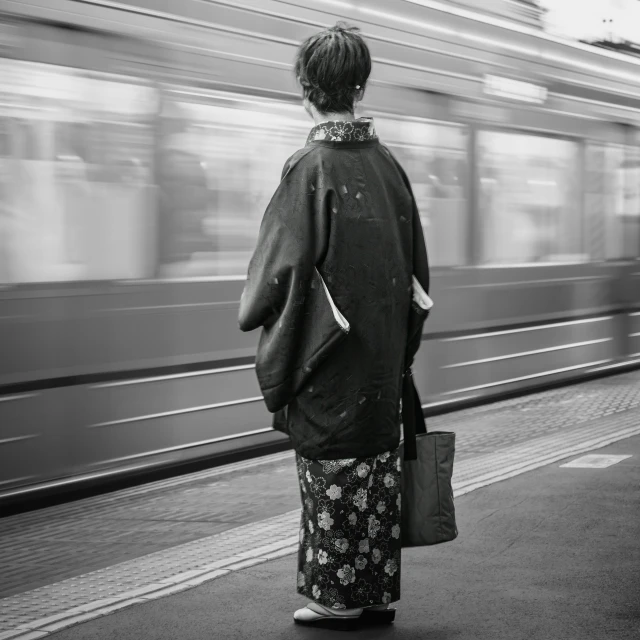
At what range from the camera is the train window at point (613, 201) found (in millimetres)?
10773

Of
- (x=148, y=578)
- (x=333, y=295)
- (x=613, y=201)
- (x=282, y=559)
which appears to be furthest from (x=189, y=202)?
(x=613, y=201)

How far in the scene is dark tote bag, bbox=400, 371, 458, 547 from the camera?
3.79 m

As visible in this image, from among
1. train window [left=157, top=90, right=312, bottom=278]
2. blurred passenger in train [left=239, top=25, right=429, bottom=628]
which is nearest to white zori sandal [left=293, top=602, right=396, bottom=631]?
blurred passenger in train [left=239, top=25, right=429, bottom=628]

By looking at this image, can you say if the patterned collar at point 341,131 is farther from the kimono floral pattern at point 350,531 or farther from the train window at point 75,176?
the train window at point 75,176

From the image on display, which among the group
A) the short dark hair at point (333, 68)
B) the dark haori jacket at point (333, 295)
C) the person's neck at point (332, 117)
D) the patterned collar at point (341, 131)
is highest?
the short dark hair at point (333, 68)

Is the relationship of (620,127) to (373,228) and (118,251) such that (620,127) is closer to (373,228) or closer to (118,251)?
(118,251)

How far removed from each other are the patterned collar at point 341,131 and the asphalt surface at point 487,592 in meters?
1.36

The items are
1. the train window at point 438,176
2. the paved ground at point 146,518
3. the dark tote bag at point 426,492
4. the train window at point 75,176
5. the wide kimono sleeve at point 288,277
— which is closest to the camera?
the wide kimono sleeve at point 288,277

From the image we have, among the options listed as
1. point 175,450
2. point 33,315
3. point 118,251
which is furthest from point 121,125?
point 175,450

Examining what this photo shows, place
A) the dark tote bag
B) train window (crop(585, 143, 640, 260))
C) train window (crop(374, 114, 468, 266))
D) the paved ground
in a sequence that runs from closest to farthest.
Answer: the dark tote bag
the paved ground
train window (crop(374, 114, 468, 266))
train window (crop(585, 143, 640, 260))

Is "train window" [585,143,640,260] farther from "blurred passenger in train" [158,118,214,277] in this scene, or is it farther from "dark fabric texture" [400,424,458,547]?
"dark fabric texture" [400,424,458,547]

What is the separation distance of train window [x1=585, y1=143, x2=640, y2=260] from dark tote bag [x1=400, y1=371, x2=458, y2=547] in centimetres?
721

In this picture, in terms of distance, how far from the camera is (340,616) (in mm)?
3732

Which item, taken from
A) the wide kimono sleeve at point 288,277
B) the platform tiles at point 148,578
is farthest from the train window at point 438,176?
the wide kimono sleeve at point 288,277
